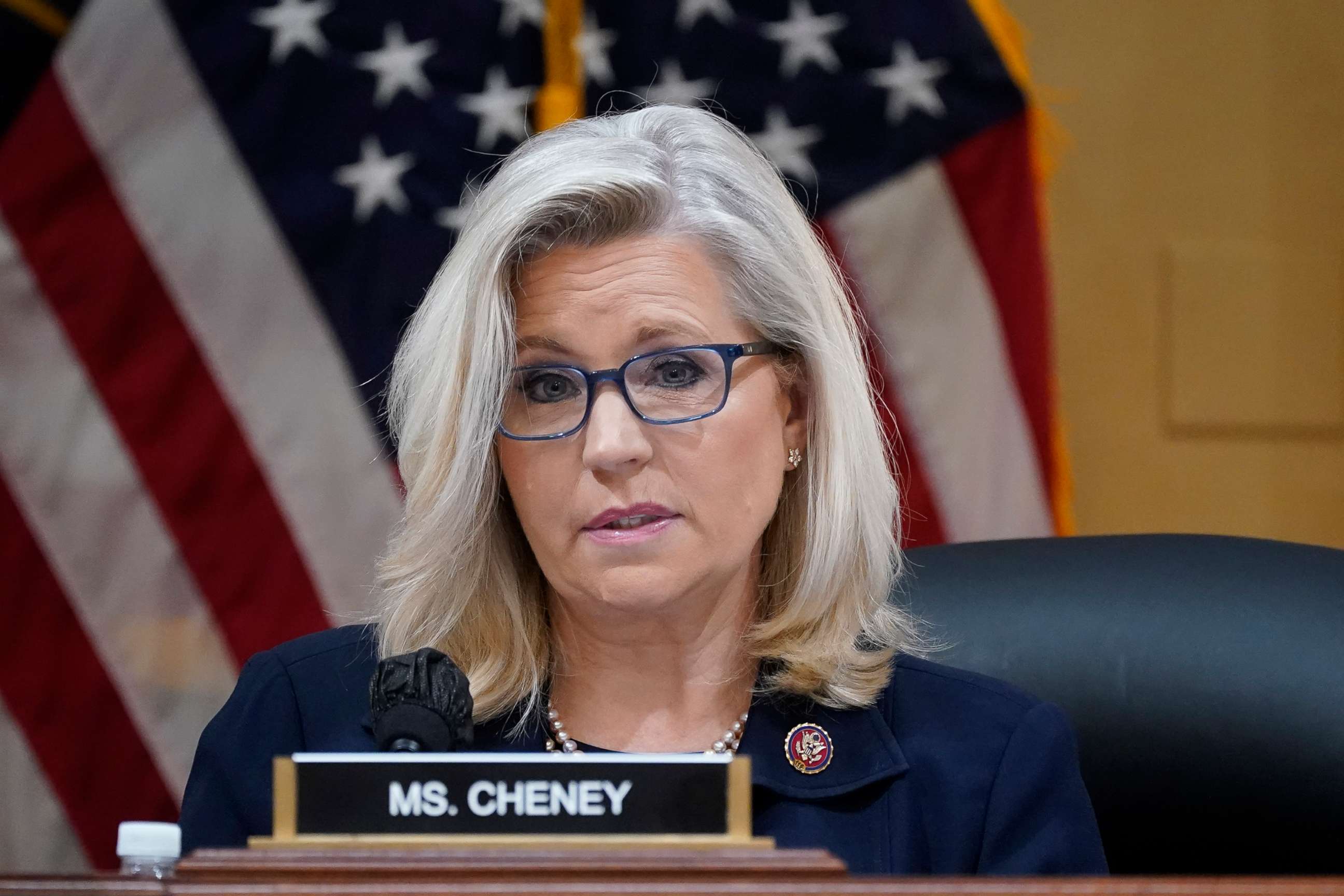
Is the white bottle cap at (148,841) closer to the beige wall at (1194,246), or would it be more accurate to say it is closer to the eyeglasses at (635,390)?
the eyeglasses at (635,390)

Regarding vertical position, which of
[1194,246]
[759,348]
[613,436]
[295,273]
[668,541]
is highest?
[1194,246]

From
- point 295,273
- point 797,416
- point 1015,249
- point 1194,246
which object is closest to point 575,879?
point 797,416

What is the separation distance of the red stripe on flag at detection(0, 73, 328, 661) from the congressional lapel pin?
1393 mm

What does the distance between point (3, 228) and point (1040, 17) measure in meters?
2.14

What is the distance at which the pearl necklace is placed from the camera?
168 cm

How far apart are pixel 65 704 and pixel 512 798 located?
2.05 meters

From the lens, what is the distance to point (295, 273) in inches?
109

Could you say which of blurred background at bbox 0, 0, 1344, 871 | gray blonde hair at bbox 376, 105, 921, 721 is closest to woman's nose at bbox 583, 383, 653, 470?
gray blonde hair at bbox 376, 105, 921, 721

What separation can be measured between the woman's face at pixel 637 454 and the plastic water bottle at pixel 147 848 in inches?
23.9

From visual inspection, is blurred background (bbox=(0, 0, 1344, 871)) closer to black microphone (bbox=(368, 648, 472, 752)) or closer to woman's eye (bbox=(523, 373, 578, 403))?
woman's eye (bbox=(523, 373, 578, 403))

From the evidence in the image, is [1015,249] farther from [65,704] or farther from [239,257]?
[65,704]

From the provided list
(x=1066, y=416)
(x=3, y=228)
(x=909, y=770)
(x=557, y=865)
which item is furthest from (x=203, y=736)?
(x=1066, y=416)

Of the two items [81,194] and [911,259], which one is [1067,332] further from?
[81,194]

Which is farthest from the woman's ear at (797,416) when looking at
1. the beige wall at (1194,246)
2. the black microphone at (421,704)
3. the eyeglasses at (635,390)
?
the beige wall at (1194,246)
